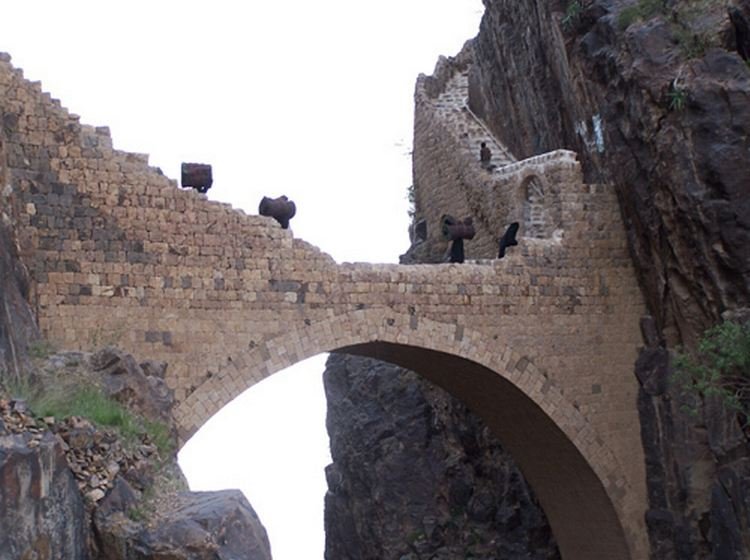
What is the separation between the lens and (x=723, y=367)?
1753cm

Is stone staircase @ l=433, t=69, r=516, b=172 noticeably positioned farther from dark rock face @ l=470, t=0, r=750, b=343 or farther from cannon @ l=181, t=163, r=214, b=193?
cannon @ l=181, t=163, r=214, b=193

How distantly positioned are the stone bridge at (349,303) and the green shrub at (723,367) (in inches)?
68.1

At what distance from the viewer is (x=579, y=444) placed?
770 inches

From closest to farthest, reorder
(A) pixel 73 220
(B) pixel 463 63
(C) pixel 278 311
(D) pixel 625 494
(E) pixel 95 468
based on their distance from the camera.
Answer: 1. (E) pixel 95 468
2. (A) pixel 73 220
3. (C) pixel 278 311
4. (D) pixel 625 494
5. (B) pixel 463 63

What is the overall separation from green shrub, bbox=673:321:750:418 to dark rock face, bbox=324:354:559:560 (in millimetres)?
5805

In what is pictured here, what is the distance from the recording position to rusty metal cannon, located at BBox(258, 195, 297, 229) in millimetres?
17828

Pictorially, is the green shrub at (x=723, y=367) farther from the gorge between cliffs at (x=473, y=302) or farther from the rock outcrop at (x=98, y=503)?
the rock outcrop at (x=98, y=503)

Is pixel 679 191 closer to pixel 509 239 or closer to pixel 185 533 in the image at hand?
pixel 509 239

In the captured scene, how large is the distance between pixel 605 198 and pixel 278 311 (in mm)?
6617

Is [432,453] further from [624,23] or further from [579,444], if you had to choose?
[624,23]

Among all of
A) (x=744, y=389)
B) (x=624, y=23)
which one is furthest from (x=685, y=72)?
(x=744, y=389)

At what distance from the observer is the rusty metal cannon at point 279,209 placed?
17.8m

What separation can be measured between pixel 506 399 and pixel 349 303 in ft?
12.4

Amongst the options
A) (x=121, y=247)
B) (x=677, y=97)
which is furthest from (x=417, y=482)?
(x=121, y=247)
